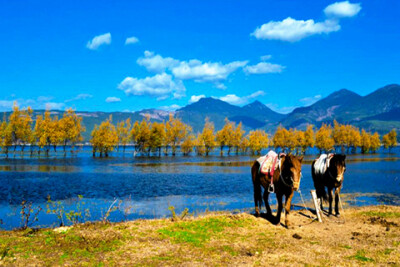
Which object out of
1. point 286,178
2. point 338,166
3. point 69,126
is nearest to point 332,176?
point 338,166

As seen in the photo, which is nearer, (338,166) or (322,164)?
(338,166)

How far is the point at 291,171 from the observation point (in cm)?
1448

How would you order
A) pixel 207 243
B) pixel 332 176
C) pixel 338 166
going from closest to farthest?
pixel 207 243
pixel 338 166
pixel 332 176

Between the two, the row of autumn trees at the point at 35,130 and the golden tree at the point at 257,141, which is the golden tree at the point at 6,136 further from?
the golden tree at the point at 257,141

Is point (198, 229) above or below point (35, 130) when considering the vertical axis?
below

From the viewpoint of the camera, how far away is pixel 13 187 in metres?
35.8

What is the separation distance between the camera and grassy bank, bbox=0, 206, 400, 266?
33.7 feet

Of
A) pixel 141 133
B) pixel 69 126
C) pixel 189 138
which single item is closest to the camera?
pixel 69 126

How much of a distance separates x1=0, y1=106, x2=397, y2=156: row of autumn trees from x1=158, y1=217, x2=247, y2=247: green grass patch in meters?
98.1

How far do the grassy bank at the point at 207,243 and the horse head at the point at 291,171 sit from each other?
2.21 meters

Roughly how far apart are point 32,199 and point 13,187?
981 centimetres

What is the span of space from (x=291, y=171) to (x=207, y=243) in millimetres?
5329

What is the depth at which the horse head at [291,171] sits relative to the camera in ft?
47.3

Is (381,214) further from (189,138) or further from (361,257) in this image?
(189,138)
